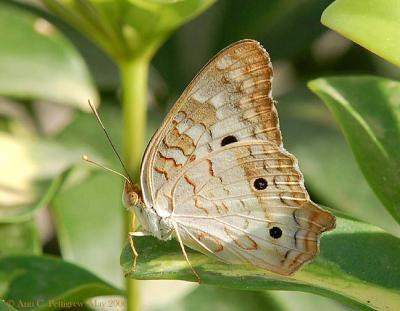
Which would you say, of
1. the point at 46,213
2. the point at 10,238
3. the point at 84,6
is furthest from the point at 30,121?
the point at 84,6

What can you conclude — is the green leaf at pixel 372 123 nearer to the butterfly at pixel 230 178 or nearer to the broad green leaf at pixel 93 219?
the butterfly at pixel 230 178

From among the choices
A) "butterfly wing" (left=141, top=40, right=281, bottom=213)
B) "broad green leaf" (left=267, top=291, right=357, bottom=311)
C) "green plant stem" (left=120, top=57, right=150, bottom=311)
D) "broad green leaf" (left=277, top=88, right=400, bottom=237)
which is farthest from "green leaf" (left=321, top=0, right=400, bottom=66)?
"broad green leaf" (left=267, top=291, right=357, bottom=311)

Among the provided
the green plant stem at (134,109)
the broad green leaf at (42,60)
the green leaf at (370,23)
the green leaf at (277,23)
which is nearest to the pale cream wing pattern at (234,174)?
the green leaf at (370,23)

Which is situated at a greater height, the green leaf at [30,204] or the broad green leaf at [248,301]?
the green leaf at [30,204]

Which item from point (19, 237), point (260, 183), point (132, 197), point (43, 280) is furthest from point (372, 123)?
point (19, 237)

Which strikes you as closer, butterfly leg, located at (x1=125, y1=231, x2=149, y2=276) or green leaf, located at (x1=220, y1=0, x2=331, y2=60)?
butterfly leg, located at (x1=125, y1=231, x2=149, y2=276)

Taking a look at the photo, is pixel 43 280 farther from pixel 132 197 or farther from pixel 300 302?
pixel 300 302

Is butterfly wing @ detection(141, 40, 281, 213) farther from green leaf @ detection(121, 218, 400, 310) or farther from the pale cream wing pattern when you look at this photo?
green leaf @ detection(121, 218, 400, 310)
